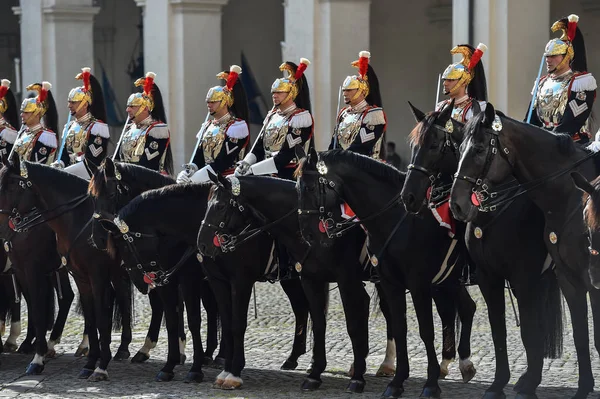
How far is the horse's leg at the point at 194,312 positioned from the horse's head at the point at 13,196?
55.1 inches

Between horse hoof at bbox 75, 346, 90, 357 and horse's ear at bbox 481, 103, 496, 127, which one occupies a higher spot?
horse's ear at bbox 481, 103, 496, 127

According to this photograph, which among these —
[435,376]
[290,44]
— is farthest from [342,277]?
[290,44]

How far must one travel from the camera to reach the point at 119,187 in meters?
10.2

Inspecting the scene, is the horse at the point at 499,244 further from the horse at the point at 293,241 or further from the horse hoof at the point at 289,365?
the horse hoof at the point at 289,365

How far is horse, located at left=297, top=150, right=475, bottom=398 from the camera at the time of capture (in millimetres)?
8883

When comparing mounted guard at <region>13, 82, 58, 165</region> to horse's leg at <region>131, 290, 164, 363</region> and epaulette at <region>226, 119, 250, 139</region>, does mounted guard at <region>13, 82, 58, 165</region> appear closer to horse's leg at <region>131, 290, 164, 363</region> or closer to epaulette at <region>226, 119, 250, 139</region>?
horse's leg at <region>131, 290, 164, 363</region>

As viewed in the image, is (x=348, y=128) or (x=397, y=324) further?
(x=348, y=128)

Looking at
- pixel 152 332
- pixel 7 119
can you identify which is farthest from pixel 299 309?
pixel 7 119

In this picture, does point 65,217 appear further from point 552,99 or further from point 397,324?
point 552,99

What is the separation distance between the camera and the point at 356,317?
369 inches

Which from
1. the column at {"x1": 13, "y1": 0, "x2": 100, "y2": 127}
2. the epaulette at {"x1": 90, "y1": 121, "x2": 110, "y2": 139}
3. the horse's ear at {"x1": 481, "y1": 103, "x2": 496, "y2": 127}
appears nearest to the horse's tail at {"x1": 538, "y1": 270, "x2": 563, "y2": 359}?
the horse's ear at {"x1": 481, "y1": 103, "x2": 496, "y2": 127}

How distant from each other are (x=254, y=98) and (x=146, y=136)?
40.0 feet

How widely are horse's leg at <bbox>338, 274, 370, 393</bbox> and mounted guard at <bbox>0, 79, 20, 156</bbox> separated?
4.61 meters

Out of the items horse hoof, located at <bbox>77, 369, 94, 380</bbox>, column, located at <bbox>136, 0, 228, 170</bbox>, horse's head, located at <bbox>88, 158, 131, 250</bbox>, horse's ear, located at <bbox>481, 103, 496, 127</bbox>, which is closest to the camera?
horse's ear, located at <bbox>481, 103, 496, 127</bbox>
